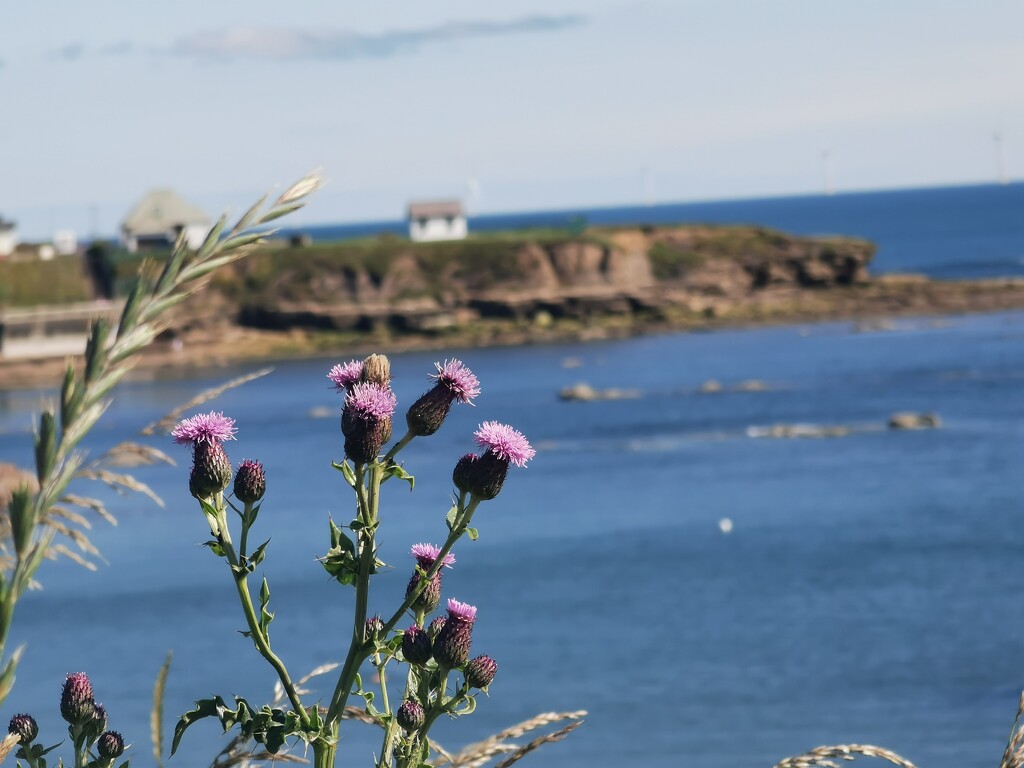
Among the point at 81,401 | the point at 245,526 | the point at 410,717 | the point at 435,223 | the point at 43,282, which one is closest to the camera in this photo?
the point at 81,401

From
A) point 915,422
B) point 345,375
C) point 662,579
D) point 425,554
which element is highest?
point 345,375

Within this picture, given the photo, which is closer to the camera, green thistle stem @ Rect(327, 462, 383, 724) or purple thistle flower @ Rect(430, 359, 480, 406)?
green thistle stem @ Rect(327, 462, 383, 724)

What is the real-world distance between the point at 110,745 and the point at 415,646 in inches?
28.7

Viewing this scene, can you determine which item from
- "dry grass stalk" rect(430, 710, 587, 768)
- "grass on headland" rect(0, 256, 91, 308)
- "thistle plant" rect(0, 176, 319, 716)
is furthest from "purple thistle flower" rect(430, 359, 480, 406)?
"grass on headland" rect(0, 256, 91, 308)

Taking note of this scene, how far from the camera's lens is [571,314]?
11019cm

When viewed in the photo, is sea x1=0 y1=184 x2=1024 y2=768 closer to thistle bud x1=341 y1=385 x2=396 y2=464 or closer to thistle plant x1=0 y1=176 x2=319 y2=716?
thistle bud x1=341 y1=385 x2=396 y2=464

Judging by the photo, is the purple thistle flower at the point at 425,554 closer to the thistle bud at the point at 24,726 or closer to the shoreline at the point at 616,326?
the thistle bud at the point at 24,726

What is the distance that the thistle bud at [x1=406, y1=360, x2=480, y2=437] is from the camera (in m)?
3.52

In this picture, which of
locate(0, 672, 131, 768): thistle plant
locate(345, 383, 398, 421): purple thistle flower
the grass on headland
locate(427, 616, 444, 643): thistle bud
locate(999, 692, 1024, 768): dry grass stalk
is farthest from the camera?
the grass on headland

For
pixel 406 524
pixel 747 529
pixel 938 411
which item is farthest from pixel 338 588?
pixel 938 411

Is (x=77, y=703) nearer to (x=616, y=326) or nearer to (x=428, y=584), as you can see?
(x=428, y=584)

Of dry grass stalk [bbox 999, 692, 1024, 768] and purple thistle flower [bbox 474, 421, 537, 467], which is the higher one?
purple thistle flower [bbox 474, 421, 537, 467]

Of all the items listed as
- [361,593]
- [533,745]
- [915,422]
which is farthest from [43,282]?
[533,745]

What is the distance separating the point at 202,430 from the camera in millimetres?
3490
